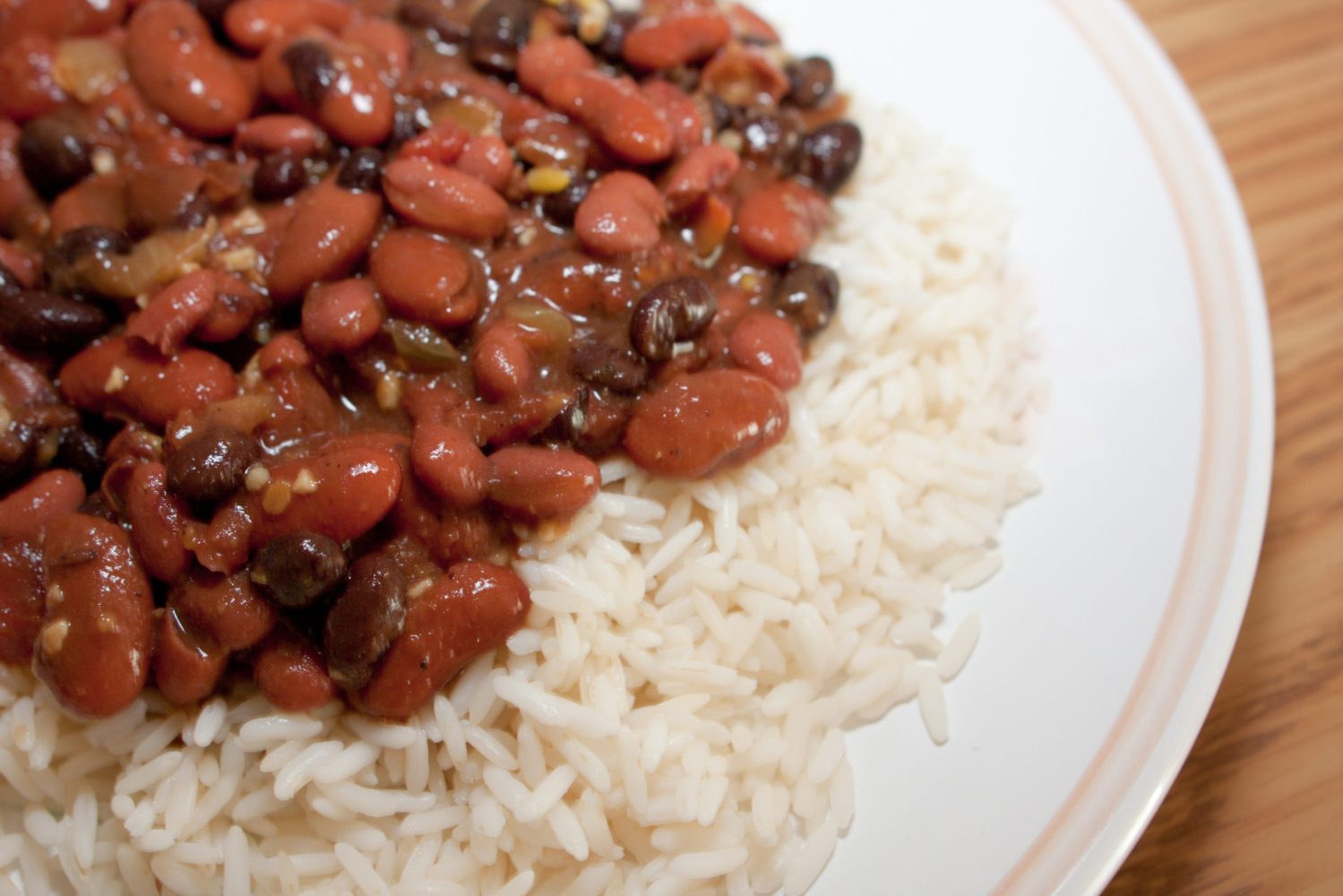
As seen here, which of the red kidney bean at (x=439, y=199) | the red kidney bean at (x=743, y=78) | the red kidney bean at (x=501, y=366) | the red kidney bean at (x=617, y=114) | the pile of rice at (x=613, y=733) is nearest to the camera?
the pile of rice at (x=613, y=733)

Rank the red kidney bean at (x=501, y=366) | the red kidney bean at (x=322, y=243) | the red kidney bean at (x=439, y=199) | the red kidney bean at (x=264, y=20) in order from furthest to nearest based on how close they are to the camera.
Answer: the red kidney bean at (x=264, y=20), the red kidney bean at (x=439, y=199), the red kidney bean at (x=322, y=243), the red kidney bean at (x=501, y=366)

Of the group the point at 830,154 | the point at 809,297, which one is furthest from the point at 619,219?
the point at 830,154

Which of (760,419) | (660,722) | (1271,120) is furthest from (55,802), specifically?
(1271,120)

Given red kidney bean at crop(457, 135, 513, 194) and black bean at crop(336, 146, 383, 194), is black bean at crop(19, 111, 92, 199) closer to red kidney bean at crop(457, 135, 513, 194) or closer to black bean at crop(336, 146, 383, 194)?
black bean at crop(336, 146, 383, 194)

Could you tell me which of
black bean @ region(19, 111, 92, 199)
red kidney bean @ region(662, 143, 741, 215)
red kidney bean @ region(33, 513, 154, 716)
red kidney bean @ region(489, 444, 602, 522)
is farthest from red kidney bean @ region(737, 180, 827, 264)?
black bean @ region(19, 111, 92, 199)

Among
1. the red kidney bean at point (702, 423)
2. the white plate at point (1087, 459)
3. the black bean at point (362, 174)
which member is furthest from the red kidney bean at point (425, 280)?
the white plate at point (1087, 459)

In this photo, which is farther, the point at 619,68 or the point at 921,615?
the point at 619,68

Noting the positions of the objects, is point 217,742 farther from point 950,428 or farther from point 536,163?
point 950,428

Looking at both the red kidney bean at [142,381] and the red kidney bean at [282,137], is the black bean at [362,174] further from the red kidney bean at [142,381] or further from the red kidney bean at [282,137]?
the red kidney bean at [142,381]
